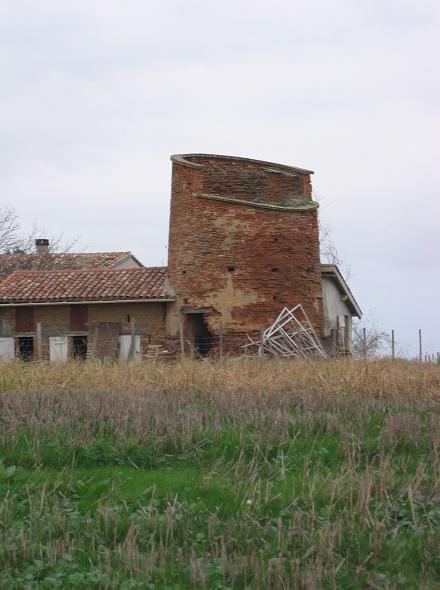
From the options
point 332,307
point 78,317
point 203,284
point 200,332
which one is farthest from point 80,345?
point 332,307

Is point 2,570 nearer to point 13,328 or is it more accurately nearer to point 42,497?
point 42,497

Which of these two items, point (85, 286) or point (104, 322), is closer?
point (104, 322)

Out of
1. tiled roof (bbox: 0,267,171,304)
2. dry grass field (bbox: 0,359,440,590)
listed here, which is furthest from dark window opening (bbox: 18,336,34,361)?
dry grass field (bbox: 0,359,440,590)

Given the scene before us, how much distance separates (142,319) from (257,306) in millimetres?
3692

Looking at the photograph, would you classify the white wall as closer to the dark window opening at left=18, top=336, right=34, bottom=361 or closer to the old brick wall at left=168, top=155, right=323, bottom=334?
the old brick wall at left=168, top=155, right=323, bottom=334

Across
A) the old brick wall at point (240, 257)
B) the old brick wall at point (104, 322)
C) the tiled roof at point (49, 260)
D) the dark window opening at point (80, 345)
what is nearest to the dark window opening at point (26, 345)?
the old brick wall at point (104, 322)

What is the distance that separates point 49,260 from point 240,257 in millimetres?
15847

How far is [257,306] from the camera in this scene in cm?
2816

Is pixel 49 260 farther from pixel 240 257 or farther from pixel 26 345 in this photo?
pixel 240 257

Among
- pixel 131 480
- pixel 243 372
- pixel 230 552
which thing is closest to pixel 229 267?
pixel 243 372

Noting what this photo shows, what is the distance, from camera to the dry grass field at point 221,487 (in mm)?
6734

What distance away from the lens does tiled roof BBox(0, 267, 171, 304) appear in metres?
29.0

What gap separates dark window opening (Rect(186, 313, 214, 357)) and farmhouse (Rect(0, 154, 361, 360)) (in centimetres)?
3

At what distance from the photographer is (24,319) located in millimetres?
30031
